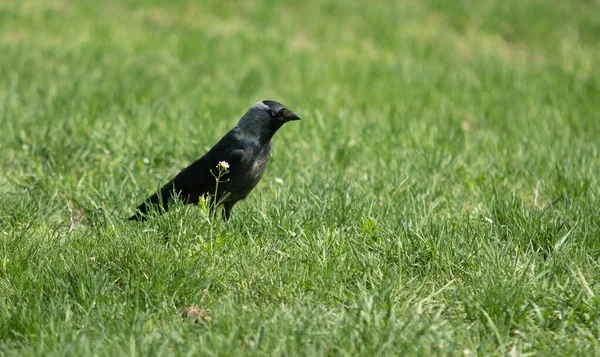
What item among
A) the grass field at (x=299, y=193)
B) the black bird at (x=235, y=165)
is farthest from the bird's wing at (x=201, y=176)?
the grass field at (x=299, y=193)

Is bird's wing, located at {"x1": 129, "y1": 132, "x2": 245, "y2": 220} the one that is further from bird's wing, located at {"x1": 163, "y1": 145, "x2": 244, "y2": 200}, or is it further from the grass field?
the grass field

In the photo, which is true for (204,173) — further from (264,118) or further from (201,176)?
(264,118)

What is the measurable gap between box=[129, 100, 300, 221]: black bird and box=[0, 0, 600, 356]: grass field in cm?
18

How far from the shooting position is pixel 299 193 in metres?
4.95

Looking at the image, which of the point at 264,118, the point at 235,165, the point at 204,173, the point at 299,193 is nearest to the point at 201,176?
the point at 204,173

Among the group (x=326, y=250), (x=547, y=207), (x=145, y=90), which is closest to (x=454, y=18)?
(x=145, y=90)

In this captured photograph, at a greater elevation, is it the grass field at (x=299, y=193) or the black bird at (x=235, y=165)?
the black bird at (x=235, y=165)

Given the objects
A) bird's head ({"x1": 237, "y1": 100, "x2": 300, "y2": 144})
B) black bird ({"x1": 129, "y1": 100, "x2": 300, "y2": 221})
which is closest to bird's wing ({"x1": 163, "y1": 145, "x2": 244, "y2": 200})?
black bird ({"x1": 129, "y1": 100, "x2": 300, "y2": 221})

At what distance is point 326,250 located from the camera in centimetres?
399

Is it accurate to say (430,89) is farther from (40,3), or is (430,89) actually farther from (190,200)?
(40,3)

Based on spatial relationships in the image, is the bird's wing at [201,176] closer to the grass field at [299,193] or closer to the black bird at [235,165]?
the black bird at [235,165]

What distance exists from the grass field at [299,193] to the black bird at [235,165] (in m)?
0.18

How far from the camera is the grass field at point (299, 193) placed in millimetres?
3348

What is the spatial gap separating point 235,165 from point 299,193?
548 millimetres
